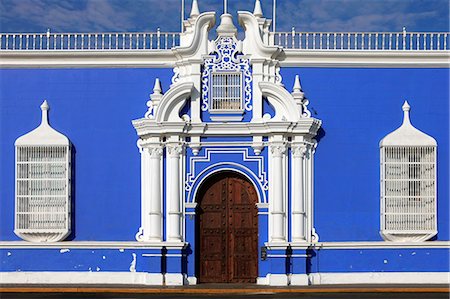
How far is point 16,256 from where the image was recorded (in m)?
19.7

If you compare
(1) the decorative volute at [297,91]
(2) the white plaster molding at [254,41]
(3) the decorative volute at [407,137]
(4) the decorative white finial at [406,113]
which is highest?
(2) the white plaster molding at [254,41]

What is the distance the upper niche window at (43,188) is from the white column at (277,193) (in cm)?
455

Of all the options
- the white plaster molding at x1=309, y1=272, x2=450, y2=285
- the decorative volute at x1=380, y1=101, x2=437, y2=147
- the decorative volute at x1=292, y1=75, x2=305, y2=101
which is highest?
the decorative volute at x1=292, y1=75, x2=305, y2=101

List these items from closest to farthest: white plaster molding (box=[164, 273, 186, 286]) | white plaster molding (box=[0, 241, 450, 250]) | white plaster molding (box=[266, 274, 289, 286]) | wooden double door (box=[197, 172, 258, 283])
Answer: white plaster molding (box=[266, 274, 289, 286])
white plaster molding (box=[164, 273, 186, 286])
white plaster molding (box=[0, 241, 450, 250])
wooden double door (box=[197, 172, 258, 283])

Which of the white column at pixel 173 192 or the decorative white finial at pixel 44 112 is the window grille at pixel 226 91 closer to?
the white column at pixel 173 192

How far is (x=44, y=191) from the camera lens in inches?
778

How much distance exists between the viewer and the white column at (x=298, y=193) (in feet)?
63.4

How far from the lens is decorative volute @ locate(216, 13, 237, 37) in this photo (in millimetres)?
19859

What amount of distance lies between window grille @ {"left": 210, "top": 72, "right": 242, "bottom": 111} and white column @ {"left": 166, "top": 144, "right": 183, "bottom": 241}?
1.36 meters

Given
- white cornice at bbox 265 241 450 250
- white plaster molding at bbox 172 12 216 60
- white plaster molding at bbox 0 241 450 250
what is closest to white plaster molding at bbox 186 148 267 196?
white plaster molding at bbox 0 241 450 250

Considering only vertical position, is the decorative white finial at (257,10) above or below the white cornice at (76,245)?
above

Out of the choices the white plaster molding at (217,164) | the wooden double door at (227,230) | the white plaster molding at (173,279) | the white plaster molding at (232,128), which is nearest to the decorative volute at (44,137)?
the white plaster molding at (232,128)

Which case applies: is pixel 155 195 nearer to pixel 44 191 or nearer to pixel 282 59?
pixel 44 191

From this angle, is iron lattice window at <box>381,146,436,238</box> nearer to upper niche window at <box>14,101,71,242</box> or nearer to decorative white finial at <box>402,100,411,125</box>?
decorative white finial at <box>402,100,411,125</box>
